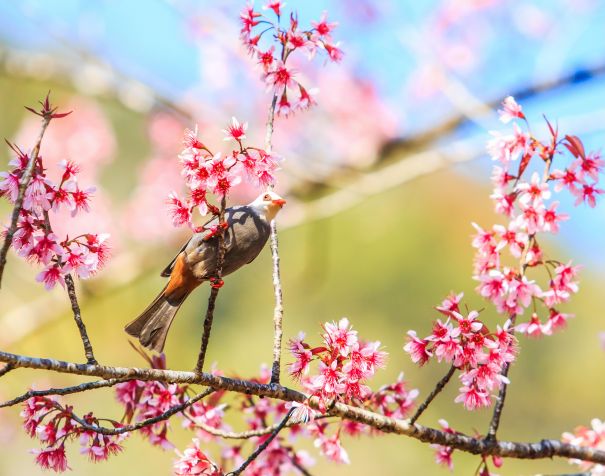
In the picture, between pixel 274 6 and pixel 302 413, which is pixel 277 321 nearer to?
pixel 302 413

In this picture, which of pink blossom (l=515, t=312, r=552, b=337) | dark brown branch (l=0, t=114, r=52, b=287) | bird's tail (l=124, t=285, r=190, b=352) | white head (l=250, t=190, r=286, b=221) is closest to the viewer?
dark brown branch (l=0, t=114, r=52, b=287)

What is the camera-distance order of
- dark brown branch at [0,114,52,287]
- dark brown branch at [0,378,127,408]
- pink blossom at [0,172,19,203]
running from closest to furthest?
dark brown branch at [0,114,52,287] → dark brown branch at [0,378,127,408] → pink blossom at [0,172,19,203]

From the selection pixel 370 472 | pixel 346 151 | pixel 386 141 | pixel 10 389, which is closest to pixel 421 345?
pixel 386 141

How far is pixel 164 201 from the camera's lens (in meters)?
2.04

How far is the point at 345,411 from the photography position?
7.02ft

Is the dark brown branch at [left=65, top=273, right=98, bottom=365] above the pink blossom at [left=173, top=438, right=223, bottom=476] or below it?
Answer: above

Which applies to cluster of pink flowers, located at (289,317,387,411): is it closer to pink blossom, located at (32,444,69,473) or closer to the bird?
the bird

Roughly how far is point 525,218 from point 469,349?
1.63ft

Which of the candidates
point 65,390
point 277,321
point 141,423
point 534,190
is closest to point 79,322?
point 65,390

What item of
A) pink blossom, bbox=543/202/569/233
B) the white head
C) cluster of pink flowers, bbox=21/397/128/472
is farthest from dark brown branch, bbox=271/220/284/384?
pink blossom, bbox=543/202/569/233

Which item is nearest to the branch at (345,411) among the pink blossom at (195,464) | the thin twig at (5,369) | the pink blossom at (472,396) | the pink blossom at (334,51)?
the thin twig at (5,369)

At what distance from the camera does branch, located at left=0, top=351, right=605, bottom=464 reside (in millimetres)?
1757

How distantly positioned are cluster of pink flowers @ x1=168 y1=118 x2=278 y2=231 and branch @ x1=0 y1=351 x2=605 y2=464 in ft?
1.36

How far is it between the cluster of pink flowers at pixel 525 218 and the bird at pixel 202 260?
0.74 meters
